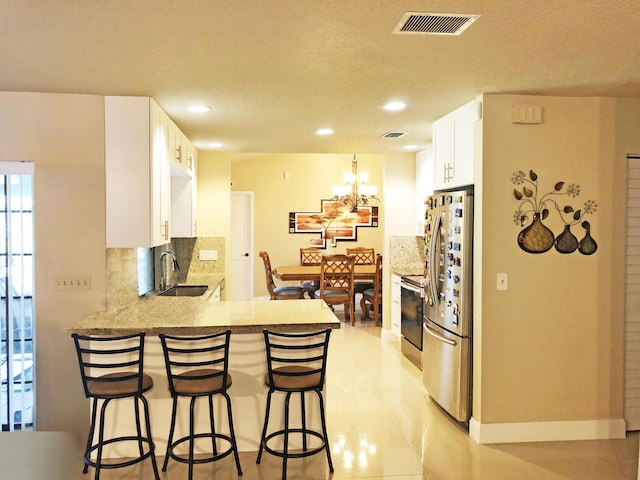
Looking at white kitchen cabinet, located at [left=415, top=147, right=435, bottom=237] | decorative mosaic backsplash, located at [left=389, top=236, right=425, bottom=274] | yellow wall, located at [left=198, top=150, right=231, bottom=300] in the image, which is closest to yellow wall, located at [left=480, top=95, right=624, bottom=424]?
white kitchen cabinet, located at [left=415, top=147, right=435, bottom=237]

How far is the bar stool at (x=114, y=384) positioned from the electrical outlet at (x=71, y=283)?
0.42 m

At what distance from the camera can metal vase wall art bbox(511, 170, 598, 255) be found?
3.59m

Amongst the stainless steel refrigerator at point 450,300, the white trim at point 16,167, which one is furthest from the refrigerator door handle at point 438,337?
the white trim at point 16,167

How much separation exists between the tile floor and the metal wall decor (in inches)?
208

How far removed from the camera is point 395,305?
630 cm

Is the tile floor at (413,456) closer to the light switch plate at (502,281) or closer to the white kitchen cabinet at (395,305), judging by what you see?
the light switch plate at (502,281)

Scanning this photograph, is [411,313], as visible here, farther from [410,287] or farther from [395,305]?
[395,305]

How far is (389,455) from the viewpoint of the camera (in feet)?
11.0

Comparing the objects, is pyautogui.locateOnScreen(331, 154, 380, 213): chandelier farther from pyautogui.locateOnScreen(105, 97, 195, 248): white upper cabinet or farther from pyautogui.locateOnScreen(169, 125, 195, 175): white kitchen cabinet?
pyautogui.locateOnScreen(105, 97, 195, 248): white upper cabinet

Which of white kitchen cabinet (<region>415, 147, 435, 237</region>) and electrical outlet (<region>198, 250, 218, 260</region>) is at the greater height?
white kitchen cabinet (<region>415, 147, 435, 237</region>)

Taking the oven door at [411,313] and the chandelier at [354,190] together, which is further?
the chandelier at [354,190]

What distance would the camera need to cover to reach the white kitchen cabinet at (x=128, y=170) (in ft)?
11.5

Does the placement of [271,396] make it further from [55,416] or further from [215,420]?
[55,416]

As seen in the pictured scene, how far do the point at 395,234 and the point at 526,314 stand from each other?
2.90m
